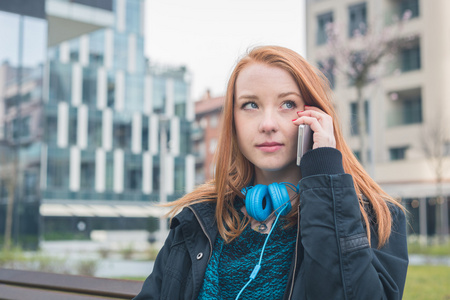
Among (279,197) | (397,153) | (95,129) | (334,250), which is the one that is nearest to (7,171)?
(279,197)

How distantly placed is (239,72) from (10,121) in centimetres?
1292

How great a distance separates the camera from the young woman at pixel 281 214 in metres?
1.59

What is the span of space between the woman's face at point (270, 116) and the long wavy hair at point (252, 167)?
4 centimetres

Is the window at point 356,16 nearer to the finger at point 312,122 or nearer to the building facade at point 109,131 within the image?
the building facade at point 109,131

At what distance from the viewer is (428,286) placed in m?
8.23

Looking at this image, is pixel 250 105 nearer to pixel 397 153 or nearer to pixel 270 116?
pixel 270 116

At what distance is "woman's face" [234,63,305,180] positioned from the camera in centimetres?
183

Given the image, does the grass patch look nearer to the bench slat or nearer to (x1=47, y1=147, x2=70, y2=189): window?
the bench slat

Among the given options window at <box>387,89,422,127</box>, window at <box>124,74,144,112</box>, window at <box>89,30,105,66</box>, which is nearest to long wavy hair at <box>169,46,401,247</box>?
window at <box>387,89,422,127</box>

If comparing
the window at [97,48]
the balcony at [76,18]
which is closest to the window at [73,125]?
the window at [97,48]

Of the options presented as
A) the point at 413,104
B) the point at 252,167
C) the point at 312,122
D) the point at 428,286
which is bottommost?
the point at 428,286

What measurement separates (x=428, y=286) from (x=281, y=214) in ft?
23.7

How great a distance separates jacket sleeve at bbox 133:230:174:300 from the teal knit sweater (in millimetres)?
217

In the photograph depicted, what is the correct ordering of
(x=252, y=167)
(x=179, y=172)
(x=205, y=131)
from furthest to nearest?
(x=205, y=131) < (x=179, y=172) < (x=252, y=167)
